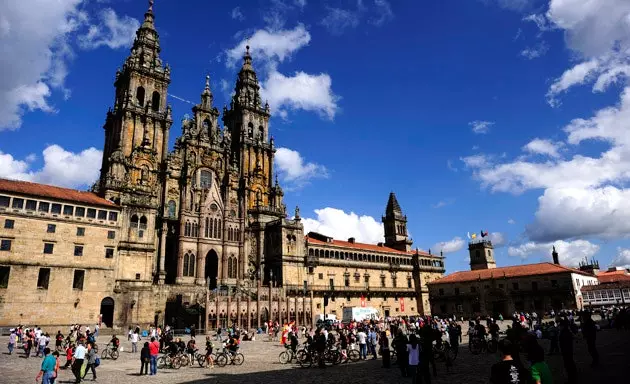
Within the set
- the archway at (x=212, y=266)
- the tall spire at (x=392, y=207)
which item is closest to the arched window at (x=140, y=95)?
the archway at (x=212, y=266)

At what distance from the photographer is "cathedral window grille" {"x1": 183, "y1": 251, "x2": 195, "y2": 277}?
Answer: 189 ft

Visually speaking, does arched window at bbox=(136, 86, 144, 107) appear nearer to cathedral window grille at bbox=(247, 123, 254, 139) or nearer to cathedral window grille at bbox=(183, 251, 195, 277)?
cathedral window grille at bbox=(247, 123, 254, 139)

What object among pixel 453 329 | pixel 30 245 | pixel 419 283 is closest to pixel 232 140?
pixel 30 245

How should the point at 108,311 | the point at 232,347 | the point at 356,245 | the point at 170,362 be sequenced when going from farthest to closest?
the point at 356,245 → the point at 108,311 → the point at 232,347 → the point at 170,362

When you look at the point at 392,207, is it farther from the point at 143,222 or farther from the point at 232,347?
the point at 232,347

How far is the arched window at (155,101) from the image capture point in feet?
211

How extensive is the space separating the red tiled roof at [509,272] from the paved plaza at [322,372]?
4959 centimetres

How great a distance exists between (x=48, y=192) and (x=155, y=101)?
83.2ft

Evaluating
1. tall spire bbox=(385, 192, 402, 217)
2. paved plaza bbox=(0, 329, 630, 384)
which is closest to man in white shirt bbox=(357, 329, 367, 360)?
paved plaza bbox=(0, 329, 630, 384)

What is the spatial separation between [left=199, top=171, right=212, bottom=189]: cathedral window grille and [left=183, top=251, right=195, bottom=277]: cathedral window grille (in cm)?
1087

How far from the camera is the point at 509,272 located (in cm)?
7606

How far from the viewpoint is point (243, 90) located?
79.0 m

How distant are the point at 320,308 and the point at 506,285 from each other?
34135mm

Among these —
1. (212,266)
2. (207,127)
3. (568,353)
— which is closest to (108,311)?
(212,266)
